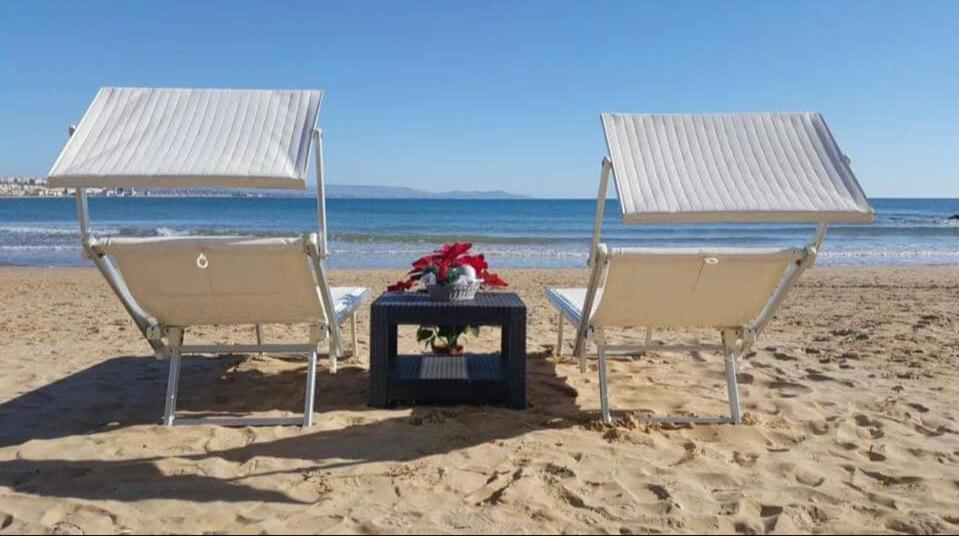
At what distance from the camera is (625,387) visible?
425cm

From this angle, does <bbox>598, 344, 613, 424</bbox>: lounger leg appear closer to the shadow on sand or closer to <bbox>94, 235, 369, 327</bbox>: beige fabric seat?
the shadow on sand

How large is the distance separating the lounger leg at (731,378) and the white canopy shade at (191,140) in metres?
2.23

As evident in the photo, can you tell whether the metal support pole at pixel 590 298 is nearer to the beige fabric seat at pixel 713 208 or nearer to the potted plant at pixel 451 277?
the beige fabric seat at pixel 713 208

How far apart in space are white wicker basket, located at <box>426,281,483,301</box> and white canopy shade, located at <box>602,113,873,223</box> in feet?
3.11

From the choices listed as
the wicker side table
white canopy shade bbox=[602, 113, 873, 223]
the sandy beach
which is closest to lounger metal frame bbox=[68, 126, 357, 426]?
the sandy beach

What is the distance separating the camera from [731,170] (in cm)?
362

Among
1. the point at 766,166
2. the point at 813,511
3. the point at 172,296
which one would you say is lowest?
the point at 813,511

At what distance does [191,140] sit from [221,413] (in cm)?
137

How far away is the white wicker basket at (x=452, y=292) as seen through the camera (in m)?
3.78

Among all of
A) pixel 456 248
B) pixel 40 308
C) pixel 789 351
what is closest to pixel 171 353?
pixel 456 248

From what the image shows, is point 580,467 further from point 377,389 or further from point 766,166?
point 766,166

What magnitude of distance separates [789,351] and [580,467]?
3.00 m

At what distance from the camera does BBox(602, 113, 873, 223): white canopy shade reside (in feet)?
10.9

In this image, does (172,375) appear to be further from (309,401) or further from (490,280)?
(490,280)
